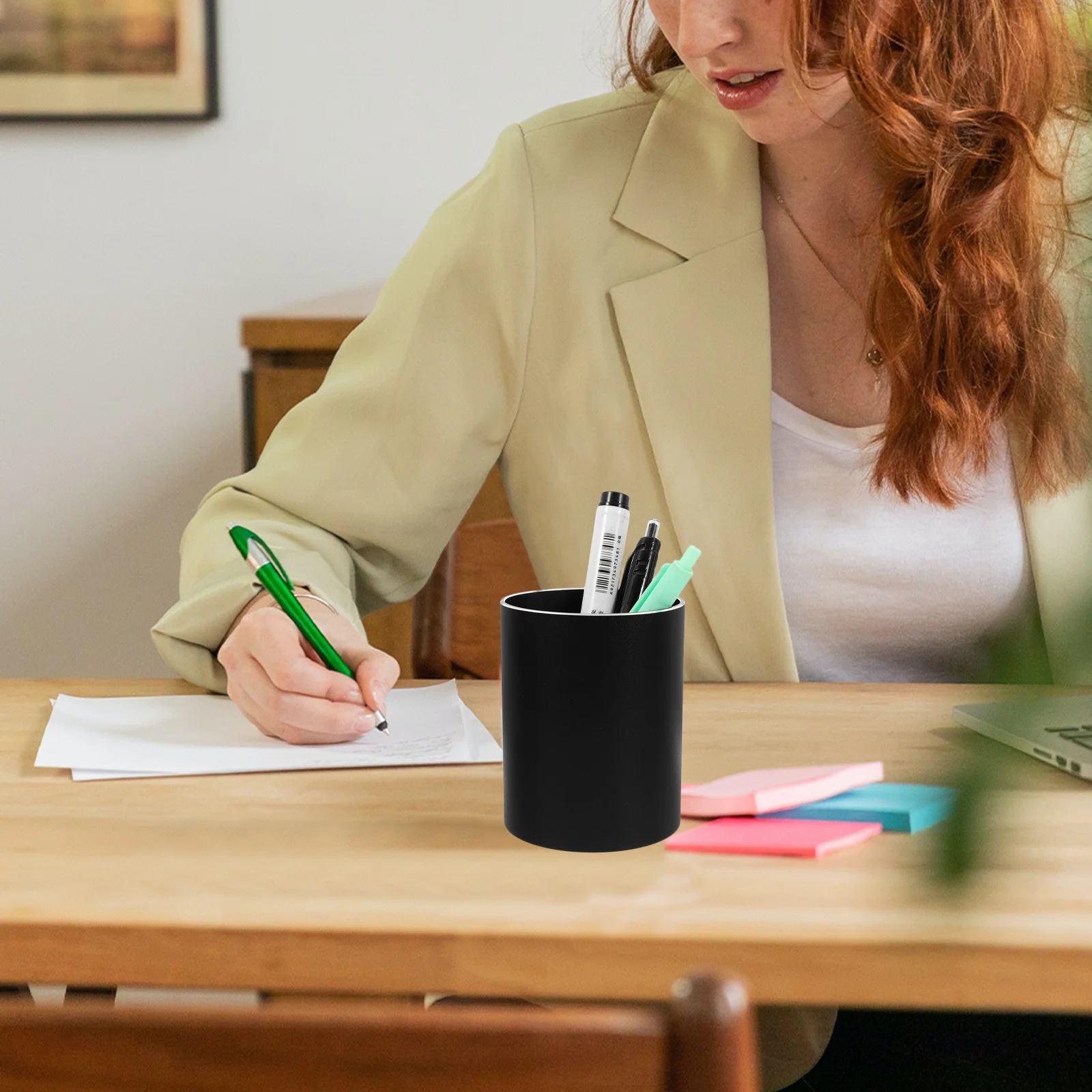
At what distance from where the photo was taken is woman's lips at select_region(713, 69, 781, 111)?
0.95 metres

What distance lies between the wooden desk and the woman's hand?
101 mm

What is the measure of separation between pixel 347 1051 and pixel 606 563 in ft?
1.26

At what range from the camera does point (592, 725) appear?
0.59 m

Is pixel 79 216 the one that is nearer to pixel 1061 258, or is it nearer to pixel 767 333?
pixel 767 333

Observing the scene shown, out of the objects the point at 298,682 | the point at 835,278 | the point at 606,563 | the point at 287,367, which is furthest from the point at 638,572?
the point at 287,367

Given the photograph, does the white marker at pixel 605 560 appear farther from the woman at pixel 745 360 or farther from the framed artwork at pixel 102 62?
the framed artwork at pixel 102 62

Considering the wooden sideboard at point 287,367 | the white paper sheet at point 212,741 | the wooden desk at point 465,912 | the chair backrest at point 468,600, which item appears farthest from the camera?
the wooden sideboard at point 287,367

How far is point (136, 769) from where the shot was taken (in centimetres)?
73

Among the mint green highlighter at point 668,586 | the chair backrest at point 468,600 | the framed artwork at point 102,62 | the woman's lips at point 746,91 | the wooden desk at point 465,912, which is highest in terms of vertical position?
the framed artwork at point 102,62

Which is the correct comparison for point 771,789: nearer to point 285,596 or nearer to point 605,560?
point 605,560

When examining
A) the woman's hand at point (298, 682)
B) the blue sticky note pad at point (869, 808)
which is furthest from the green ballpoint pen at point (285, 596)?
the blue sticky note pad at point (869, 808)

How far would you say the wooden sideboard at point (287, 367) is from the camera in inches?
70.2

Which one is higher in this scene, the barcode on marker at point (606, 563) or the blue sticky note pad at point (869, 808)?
the barcode on marker at point (606, 563)

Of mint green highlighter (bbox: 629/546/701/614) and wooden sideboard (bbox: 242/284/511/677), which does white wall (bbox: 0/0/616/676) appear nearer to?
wooden sideboard (bbox: 242/284/511/677)
